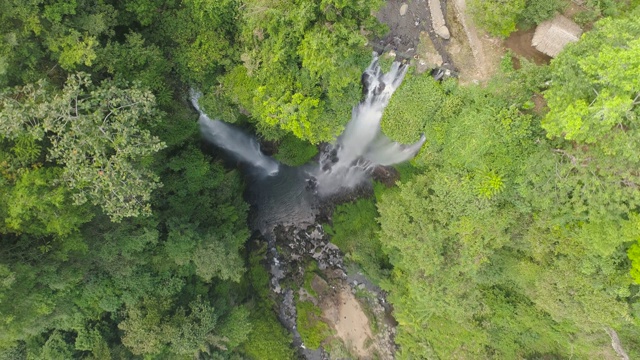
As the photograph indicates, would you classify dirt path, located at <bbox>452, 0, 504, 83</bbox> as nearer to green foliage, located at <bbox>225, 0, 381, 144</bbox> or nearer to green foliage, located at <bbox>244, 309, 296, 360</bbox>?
green foliage, located at <bbox>225, 0, 381, 144</bbox>

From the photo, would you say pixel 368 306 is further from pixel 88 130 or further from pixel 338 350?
pixel 88 130

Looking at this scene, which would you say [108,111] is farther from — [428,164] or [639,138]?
[639,138]

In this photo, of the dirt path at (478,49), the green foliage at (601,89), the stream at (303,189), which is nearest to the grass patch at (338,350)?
the stream at (303,189)

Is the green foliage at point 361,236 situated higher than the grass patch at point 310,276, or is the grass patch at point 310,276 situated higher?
the green foliage at point 361,236

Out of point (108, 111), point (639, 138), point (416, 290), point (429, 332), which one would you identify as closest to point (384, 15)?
point (639, 138)

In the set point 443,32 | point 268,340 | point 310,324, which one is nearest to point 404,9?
point 443,32

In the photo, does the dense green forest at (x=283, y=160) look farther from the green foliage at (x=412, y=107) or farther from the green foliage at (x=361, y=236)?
the green foliage at (x=361, y=236)

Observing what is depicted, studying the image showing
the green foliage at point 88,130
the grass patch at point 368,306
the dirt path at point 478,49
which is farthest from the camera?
the grass patch at point 368,306
